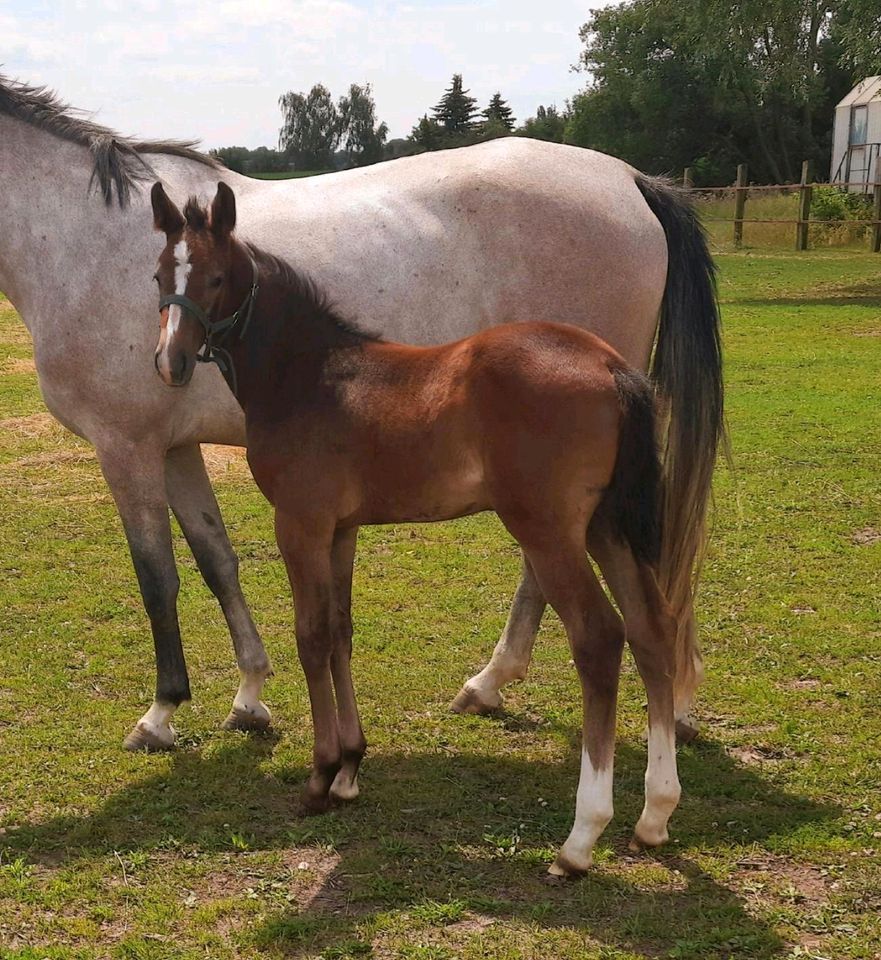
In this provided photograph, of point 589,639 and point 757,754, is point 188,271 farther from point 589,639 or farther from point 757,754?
point 757,754

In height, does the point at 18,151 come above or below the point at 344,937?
above

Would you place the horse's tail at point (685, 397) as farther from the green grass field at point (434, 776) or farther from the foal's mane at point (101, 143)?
the foal's mane at point (101, 143)

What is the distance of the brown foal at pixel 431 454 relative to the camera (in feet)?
10.8

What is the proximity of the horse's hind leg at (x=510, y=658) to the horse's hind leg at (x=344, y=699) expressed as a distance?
2.79ft

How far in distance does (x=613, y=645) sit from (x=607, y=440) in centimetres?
58

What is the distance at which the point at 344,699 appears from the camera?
3920mm

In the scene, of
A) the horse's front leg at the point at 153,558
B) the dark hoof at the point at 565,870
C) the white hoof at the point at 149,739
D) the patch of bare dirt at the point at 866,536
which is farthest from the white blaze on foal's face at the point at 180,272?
the patch of bare dirt at the point at 866,536

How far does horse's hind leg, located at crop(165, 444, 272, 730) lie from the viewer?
4.69 metres

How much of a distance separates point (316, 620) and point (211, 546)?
1219mm

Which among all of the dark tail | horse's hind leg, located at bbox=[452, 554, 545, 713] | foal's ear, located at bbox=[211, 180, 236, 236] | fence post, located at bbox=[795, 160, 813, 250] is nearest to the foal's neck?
foal's ear, located at bbox=[211, 180, 236, 236]

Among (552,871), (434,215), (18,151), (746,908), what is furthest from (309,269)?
(746,908)

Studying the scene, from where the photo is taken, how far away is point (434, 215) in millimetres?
4586

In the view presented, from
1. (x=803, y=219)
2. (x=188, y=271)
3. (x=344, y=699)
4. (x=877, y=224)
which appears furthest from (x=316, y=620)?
(x=803, y=219)

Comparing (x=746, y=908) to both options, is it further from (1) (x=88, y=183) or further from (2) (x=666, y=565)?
(1) (x=88, y=183)
